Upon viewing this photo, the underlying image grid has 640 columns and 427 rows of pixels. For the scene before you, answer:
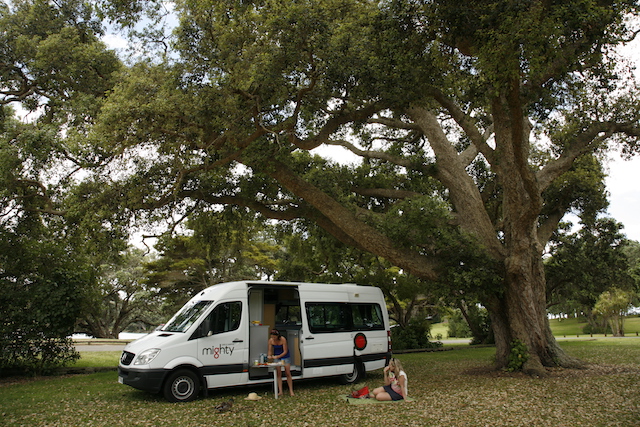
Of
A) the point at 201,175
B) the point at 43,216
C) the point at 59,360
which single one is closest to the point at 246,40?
the point at 201,175

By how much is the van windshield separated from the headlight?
727 mm

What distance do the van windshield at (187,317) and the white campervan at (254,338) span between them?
2 centimetres

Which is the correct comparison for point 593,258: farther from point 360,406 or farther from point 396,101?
point 360,406

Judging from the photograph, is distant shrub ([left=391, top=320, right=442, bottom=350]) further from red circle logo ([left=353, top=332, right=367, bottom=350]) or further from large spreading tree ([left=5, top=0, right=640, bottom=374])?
red circle logo ([left=353, top=332, right=367, bottom=350])

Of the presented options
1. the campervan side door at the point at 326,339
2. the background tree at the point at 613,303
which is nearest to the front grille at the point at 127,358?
the campervan side door at the point at 326,339

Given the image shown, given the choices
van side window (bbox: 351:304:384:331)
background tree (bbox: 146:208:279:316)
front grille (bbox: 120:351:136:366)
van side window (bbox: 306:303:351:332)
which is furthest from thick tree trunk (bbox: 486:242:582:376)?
background tree (bbox: 146:208:279:316)

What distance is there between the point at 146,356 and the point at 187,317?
1183mm

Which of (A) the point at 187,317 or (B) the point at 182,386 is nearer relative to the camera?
(B) the point at 182,386

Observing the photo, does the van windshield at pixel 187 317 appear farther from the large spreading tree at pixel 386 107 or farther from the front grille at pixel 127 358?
the large spreading tree at pixel 386 107

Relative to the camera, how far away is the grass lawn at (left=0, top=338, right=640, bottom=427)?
6.76 m

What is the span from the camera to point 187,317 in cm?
919

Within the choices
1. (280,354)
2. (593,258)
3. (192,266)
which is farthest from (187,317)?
(192,266)

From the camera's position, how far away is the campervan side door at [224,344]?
28.5 feet

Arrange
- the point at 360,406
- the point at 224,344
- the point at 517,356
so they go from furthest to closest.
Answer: the point at 517,356, the point at 224,344, the point at 360,406
